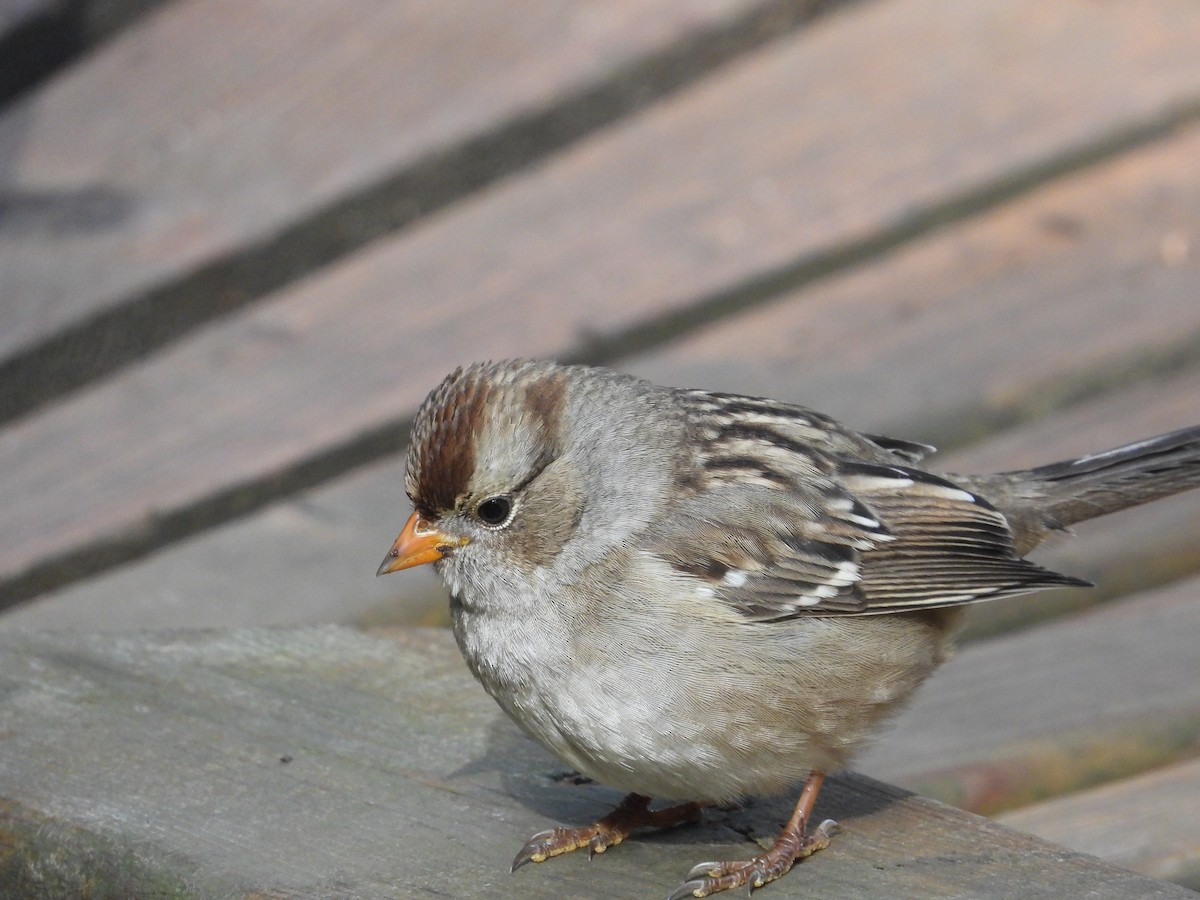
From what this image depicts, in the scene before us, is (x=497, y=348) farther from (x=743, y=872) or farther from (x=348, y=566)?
(x=743, y=872)

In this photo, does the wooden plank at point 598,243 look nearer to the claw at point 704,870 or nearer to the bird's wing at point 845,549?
→ the bird's wing at point 845,549

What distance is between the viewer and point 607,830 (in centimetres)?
239

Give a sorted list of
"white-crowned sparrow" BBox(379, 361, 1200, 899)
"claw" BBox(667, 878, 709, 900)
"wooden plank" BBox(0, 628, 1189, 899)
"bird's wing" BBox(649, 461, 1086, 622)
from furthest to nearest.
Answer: "bird's wing" BBox(649, 461, 1086, 622), "white-crowned sparrow" BBox(379, 361, 1200, 899), "claw" BBox(667, 878, 709, 900), "wooden plank" BBox(0, 628, 1189, 899)

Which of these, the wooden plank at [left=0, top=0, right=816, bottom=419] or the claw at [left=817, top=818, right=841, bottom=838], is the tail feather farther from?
the wooden plank at [left=0, top=0, right=816, bottom=419]

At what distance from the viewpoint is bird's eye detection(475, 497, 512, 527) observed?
2727 mm

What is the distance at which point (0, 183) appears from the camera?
4.17 m

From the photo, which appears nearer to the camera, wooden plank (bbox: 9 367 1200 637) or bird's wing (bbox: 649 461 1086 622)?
bird's wing (bbox: 649 461 1086 622)

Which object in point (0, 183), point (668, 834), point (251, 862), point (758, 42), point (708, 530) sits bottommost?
point (668, 834)

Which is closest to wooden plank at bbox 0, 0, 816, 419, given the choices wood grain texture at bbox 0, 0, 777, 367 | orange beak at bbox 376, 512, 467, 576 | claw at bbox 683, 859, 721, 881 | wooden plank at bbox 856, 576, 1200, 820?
wood grain texture at bbox 0, 0, 777, 367

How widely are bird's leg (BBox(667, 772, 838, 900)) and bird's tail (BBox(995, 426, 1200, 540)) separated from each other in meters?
0.98

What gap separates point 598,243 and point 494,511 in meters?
1.44

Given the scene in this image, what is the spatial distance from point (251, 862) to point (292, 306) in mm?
2007

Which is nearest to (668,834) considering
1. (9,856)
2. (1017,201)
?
(9,856)

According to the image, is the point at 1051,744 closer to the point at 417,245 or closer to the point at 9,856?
the point at 9,856
